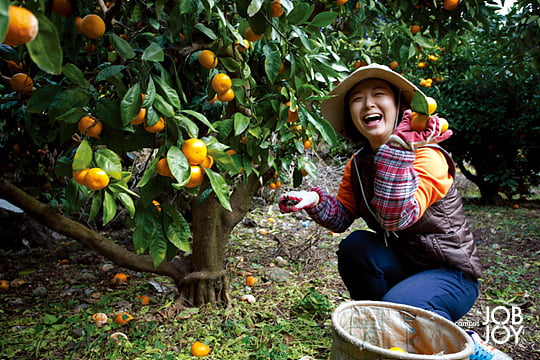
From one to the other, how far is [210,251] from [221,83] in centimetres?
108

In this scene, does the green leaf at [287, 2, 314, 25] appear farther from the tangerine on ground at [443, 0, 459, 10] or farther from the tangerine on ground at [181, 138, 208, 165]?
the tangerine on ground at [443, 0, 459, 10]

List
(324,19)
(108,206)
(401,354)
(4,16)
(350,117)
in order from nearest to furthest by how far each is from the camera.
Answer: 1. (4,16)
2. (401,354)
3. (108,206)
4. (324,19)
5. (350,117)

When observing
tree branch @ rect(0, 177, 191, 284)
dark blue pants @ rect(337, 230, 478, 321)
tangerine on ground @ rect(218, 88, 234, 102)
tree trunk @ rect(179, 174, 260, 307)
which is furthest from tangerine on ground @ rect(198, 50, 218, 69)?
tree branch @ rect(0, 177, 191, 284)

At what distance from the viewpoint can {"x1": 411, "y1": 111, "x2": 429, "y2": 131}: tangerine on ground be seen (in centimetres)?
138

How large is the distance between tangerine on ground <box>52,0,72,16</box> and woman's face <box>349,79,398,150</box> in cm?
108

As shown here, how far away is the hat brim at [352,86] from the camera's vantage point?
1.55 m

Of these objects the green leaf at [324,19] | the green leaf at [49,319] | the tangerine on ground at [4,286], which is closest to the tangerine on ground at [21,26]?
the green leaf at [324,19]

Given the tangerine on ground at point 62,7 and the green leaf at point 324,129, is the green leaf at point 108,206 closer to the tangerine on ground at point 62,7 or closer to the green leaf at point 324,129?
the tangerine on ground at point 62,7

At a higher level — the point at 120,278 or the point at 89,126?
the point at 89,126

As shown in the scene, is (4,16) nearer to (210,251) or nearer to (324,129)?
(324,129)

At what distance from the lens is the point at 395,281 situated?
67.5 inches

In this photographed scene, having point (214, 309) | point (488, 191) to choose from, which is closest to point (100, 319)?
point (214, 309)

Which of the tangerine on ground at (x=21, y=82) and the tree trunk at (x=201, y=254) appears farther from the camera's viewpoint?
the tree trunk at (x=201, y=254)

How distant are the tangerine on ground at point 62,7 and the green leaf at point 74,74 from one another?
0.13 meters
